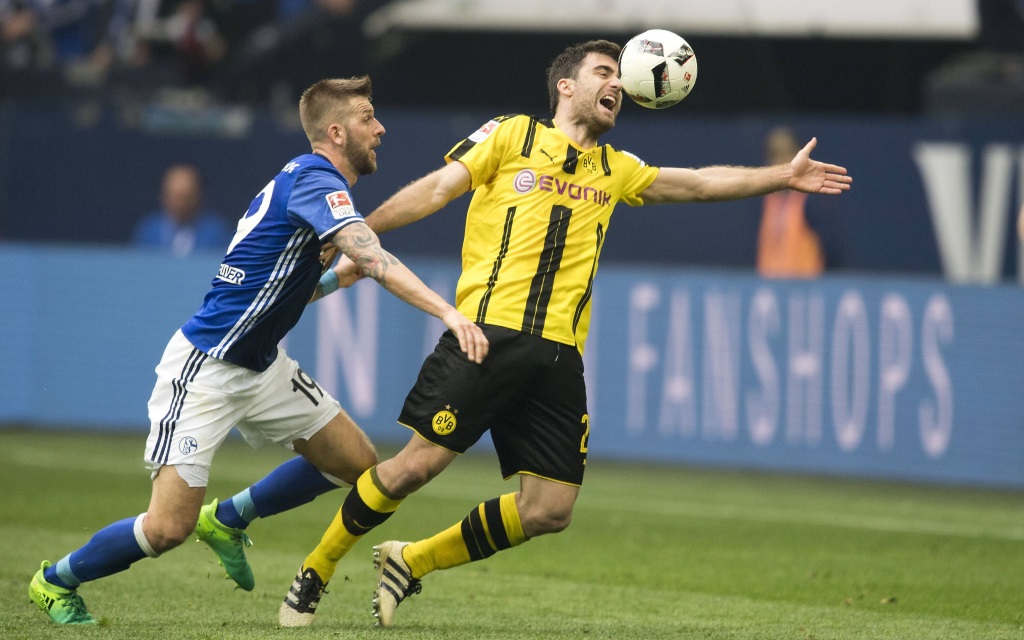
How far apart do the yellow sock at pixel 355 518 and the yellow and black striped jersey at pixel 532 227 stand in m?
0.78

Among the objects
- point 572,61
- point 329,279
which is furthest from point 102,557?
point 572,61

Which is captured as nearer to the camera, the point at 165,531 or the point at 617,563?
the point at 165,531

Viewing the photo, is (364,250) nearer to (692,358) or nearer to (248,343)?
(248,343)

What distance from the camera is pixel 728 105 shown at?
15055mm

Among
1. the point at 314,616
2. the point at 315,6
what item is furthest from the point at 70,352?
the point at 314,616

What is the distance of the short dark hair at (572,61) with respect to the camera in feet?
20.6

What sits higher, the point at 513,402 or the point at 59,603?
the point at 513,402

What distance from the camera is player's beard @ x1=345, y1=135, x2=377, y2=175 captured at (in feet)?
20.1

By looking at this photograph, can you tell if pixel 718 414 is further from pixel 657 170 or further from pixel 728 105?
pixel 657 170

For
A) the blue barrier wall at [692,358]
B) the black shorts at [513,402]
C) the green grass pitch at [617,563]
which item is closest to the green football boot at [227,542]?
the green grass pitch at [617,563]

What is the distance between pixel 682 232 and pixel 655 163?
669 millimetres

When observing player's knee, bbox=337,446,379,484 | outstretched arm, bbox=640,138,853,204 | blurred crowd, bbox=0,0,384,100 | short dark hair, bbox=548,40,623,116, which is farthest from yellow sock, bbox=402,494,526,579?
blurred crowd, bbox=0,0,384,100

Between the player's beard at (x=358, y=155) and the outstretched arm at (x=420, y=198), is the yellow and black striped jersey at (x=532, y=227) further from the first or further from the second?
the player's beard at (x=358, y=155)

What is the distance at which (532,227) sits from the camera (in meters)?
6.13
